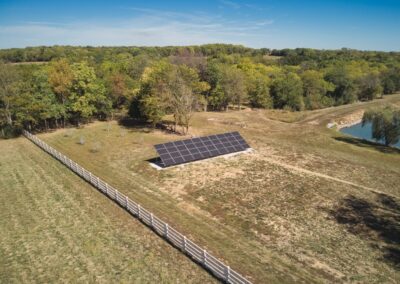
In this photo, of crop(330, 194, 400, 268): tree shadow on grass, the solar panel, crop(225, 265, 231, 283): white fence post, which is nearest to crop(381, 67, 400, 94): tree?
the solar panel

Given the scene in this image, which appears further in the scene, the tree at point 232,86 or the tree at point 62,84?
the tree at point 232,86

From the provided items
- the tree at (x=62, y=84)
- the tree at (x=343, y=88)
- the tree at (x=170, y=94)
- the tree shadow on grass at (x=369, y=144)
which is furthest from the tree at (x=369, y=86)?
the tree at (x=62, y=84)

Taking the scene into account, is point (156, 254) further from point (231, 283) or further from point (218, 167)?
point (218, 167)

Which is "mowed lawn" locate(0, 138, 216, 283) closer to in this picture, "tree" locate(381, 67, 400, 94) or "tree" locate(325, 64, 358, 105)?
"tree" locate(325, 64, 358, 105)

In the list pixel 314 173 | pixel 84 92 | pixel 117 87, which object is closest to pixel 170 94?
pixel 117 87

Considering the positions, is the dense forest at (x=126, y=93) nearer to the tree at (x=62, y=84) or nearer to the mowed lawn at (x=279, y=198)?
the tree at (x=62, y=84)

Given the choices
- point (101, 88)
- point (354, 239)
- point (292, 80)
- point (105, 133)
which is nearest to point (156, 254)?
point (354, 239)
